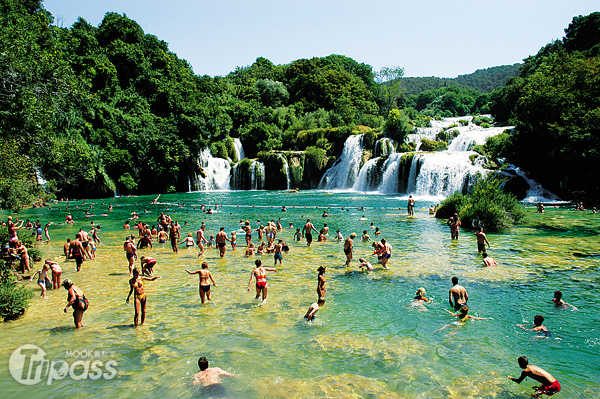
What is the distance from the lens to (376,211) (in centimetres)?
3372

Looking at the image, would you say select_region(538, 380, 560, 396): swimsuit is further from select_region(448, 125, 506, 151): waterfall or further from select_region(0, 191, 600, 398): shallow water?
select_region(448, 125, 506, 151): waterfall

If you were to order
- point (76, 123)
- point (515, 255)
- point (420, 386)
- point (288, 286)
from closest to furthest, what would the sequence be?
point (420, 386) → point (288, 286) → point (515, 255) → point (76, 123)

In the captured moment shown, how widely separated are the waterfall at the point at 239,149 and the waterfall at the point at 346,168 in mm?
15891

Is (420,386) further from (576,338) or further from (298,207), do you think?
(298,207)

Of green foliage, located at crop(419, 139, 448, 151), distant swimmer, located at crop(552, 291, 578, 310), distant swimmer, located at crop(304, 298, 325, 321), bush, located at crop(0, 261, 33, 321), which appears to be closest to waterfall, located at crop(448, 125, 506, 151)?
green foliage, located at crop(419, 139, 448, 151)

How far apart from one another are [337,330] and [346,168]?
48428 mm

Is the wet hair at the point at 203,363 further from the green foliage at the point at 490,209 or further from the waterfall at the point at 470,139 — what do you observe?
the waterfall at the point at 470,139

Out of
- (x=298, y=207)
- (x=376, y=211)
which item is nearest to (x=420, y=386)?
(x=376, y=211)

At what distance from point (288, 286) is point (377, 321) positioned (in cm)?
412

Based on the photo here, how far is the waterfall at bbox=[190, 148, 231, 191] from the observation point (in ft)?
200

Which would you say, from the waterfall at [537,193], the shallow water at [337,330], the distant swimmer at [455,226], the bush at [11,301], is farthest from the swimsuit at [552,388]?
the waterfall at [537,193]

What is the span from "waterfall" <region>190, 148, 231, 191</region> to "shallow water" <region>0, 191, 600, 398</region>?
141ft

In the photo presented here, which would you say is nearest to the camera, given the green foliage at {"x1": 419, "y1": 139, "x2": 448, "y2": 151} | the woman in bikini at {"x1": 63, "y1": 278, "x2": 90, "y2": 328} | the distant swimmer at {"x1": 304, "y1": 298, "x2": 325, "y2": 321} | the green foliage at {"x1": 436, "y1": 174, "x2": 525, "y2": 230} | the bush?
the woman in bikini at {"x1": 63, "y1": 278, "x2": 90, "y2": 328}

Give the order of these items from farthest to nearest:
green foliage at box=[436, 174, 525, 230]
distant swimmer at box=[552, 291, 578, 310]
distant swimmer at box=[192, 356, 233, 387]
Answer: green foliage at box=[436, 174, 525, 230] < distant swimmer at box=[552, 291, 578, 310] < distant swimmer at box=[192, 356, 233, 387]
